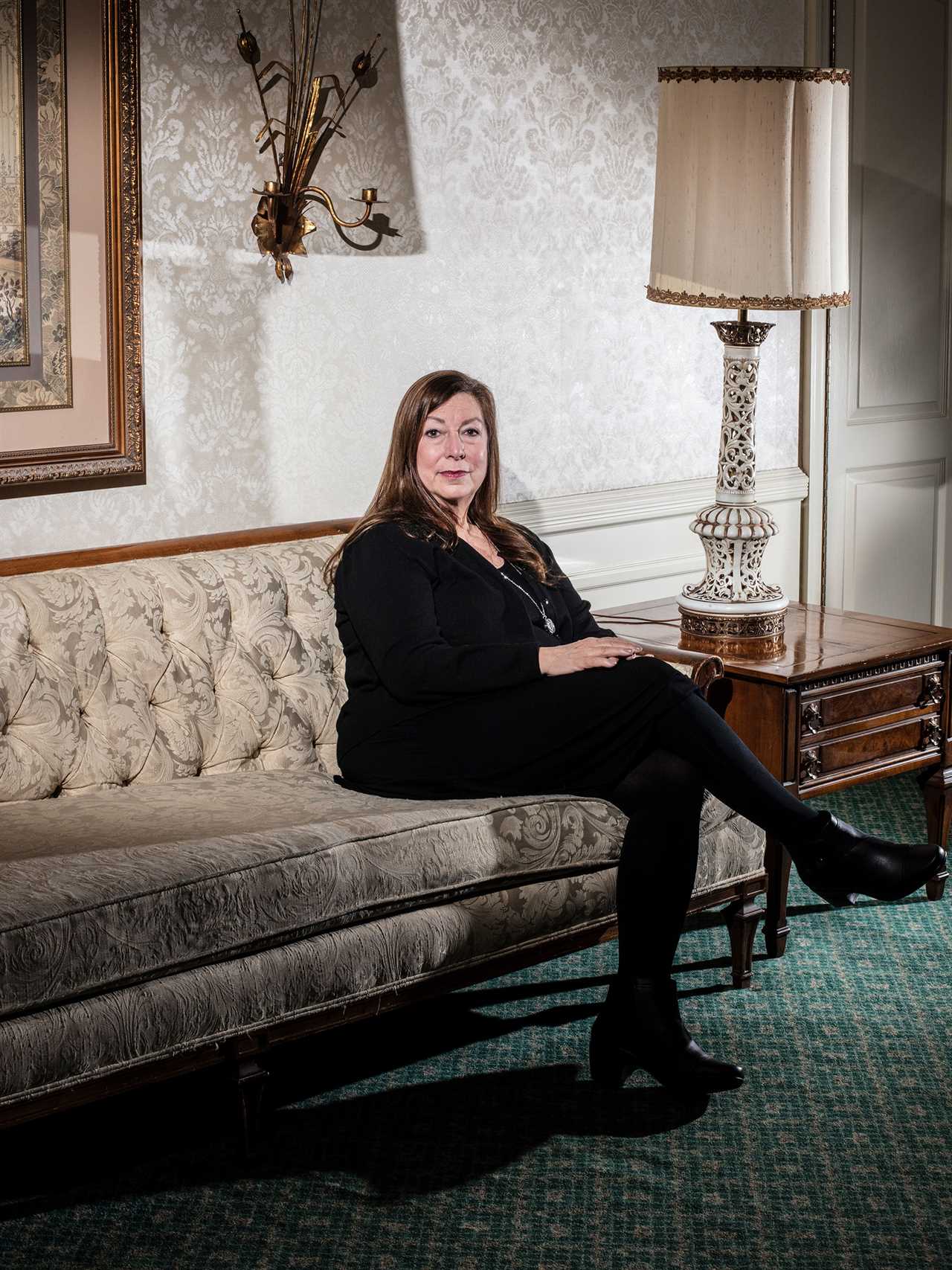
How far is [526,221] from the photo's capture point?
11.6 ft

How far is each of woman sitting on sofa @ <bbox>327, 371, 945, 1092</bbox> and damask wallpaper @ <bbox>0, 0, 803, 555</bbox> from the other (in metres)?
→ 0.47

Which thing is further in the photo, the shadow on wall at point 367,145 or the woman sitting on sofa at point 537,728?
the shadow on wall at point 367,145

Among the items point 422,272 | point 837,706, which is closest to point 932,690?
point 837,706

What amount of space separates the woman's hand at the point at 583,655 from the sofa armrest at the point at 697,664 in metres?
0.24

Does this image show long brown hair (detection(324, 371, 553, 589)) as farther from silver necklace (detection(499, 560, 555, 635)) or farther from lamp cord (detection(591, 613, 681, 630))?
lamp cord (detection(591, 613, 681, 630))

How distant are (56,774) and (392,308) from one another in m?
1.34

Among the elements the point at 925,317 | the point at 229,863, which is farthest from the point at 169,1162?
the point at 925,317

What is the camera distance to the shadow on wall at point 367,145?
3.14 meters

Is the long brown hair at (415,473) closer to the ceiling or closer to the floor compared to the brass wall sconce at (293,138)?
closer to the floor

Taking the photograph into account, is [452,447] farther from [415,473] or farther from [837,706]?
[837,706]

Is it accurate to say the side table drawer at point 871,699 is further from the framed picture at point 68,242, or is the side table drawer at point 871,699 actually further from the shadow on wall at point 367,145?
the framed picture at point 68,242

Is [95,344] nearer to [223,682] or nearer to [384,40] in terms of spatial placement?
[223,682]

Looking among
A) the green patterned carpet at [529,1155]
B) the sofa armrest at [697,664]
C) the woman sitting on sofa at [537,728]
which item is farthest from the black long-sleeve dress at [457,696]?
the green patterned carpet at [529,1155]

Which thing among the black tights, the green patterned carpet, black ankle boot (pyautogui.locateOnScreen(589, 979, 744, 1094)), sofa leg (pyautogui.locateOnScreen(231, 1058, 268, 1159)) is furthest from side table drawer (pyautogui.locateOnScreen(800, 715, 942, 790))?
sofa leg (pyautogui.locateOnScreen(231, 1058, 268, 1159))
